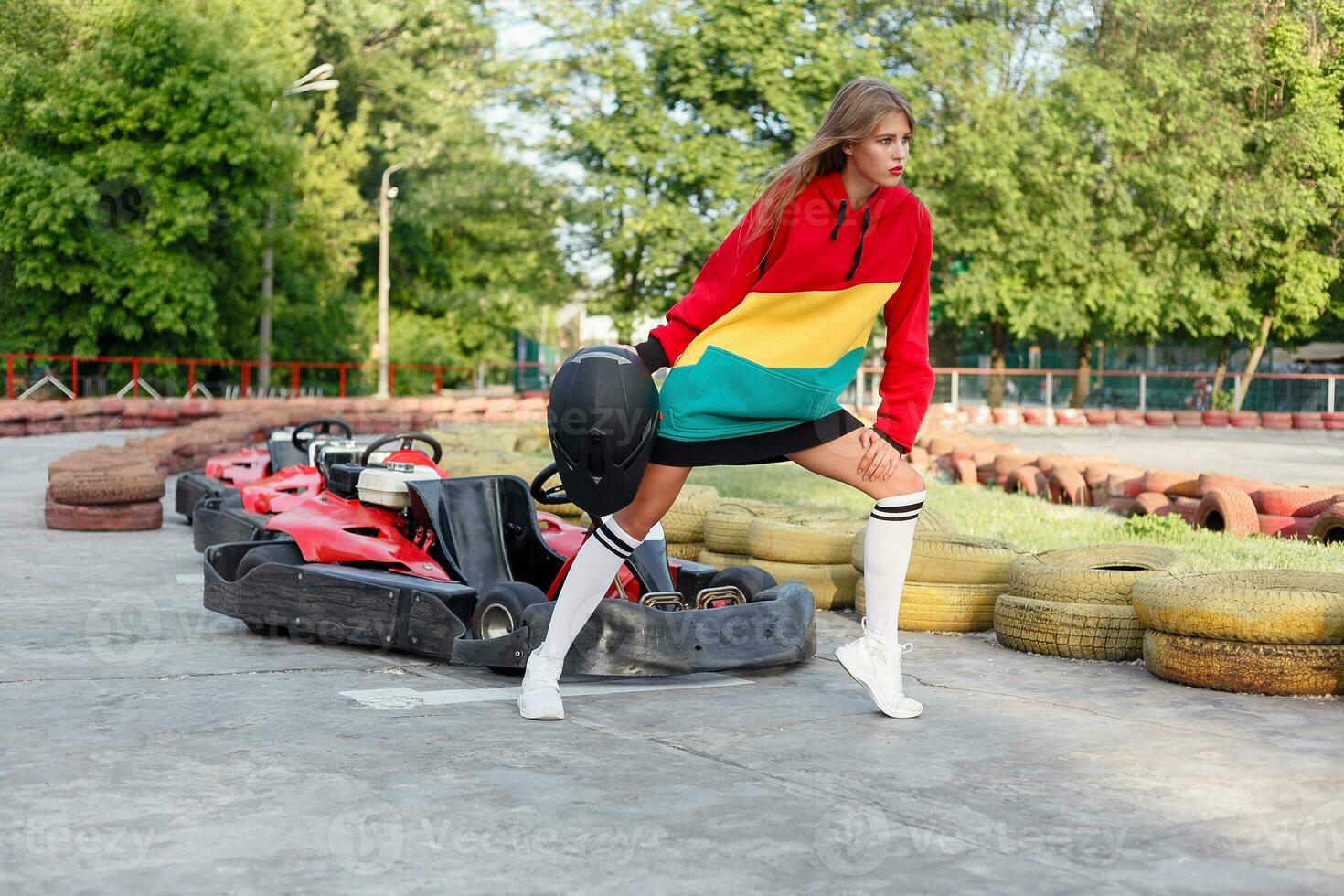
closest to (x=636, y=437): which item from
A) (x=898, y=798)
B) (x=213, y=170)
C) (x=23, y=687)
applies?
(x=898, y=798)

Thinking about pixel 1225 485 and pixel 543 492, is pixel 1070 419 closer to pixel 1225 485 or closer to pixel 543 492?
pixel 1225 485

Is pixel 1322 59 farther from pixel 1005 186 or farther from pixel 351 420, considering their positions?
pixel 351 420

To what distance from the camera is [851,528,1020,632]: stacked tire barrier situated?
572 cm

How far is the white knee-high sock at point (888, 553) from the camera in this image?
13.2 feet

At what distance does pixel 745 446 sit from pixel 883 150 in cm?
84

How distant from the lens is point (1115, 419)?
30281mm

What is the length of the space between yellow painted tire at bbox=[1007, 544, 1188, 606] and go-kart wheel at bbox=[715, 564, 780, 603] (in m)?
1.02

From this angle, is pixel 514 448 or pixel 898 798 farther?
pixel 514 448

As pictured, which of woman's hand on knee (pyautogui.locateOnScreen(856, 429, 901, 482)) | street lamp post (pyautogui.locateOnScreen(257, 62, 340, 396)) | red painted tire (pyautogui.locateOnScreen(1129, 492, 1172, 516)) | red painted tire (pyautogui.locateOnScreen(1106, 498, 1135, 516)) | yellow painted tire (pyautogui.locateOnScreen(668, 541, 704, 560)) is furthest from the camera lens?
street lamp post (pyautogui.locateOnScreen(257, 62, 340, 396))

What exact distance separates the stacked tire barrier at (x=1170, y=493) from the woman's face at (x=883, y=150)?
16.2 feet

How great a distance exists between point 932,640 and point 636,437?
7.14ft

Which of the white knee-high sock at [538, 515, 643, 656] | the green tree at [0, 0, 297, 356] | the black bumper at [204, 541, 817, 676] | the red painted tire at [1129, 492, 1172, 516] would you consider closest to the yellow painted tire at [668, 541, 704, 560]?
the black bumper at [204, 541, 817, 676]

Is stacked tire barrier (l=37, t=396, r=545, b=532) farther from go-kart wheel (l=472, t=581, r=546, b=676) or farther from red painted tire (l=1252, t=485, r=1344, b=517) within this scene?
red painted tire (l=1252, t=485, r=1344, b=517)

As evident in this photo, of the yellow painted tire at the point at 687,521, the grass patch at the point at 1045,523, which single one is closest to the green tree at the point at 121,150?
the grass patch at the point at 1045,523
